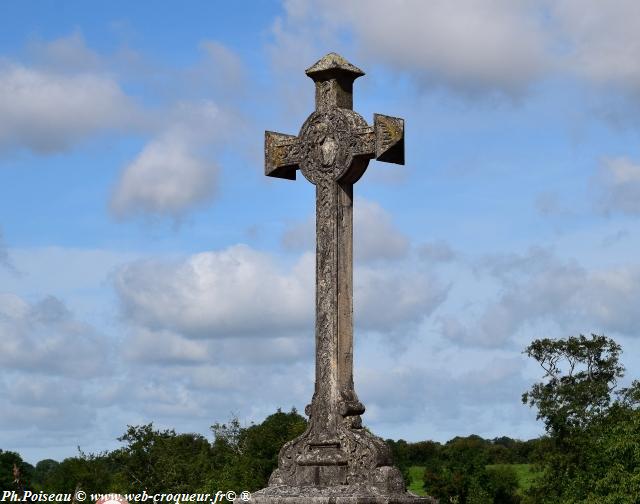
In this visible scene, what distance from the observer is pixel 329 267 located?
14.2 metres

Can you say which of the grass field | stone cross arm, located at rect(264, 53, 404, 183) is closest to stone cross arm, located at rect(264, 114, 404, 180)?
stone cross arm, located at rect(264, 53, 404, 183)

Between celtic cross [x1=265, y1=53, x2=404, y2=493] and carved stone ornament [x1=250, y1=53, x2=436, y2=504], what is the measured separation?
1 cm

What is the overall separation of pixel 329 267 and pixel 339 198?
808 mm

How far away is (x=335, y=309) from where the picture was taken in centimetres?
1411

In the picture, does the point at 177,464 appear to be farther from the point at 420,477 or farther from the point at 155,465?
the point at 420,477

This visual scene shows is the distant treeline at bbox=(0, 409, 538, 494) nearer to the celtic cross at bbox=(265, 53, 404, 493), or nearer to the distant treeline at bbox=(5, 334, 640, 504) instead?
the distant treeline at bbox=(5, 334, 640, 504)

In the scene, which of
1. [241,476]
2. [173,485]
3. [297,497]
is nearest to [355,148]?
[297,497]

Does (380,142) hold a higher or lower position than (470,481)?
lower

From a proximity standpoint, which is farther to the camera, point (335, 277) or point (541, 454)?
point (541, 454)

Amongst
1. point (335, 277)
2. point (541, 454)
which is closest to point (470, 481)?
point (541, 454)

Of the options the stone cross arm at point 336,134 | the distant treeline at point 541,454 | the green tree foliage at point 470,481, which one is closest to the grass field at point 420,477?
the green tree foliage at point 470,481

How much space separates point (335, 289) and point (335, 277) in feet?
0.46

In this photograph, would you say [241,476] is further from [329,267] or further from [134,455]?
[329,267]

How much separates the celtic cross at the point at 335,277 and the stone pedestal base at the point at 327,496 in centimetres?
12
